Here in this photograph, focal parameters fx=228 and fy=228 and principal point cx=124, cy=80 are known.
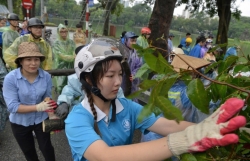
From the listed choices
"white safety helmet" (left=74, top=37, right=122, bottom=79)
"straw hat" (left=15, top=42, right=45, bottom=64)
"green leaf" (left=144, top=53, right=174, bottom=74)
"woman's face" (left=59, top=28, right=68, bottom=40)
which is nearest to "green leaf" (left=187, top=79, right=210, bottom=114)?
"green leaf" (left=144, top=53, right=174, bottom=74)

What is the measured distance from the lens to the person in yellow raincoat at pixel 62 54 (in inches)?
183

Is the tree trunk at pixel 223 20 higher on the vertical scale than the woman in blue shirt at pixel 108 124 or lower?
higher

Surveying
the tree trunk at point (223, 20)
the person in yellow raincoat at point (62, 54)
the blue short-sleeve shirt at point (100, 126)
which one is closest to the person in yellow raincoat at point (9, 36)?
the person in yellow raincoat at point (62, 54)

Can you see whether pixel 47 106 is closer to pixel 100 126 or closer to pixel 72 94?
pixel 72 94

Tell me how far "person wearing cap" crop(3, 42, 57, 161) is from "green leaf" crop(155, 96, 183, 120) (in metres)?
1.84

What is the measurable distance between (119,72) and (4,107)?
10.0 ft

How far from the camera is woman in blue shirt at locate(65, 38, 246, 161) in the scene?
3.04ft

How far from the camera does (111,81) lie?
140 cm

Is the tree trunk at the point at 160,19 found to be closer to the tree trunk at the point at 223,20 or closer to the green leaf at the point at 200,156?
the green leaf at the point at 200,156

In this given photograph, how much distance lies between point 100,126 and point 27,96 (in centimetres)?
147

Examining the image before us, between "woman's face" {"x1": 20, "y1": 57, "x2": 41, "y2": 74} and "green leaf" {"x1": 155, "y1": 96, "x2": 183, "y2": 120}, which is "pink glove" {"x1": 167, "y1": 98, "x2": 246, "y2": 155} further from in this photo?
"woman's face" {"x1": 20, "y1": 57, "x2": 41, "y2": 74}

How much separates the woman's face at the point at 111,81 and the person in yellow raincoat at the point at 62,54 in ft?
10.6

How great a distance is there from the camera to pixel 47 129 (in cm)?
208

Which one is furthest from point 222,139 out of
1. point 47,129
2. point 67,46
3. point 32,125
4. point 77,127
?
point 67,46
